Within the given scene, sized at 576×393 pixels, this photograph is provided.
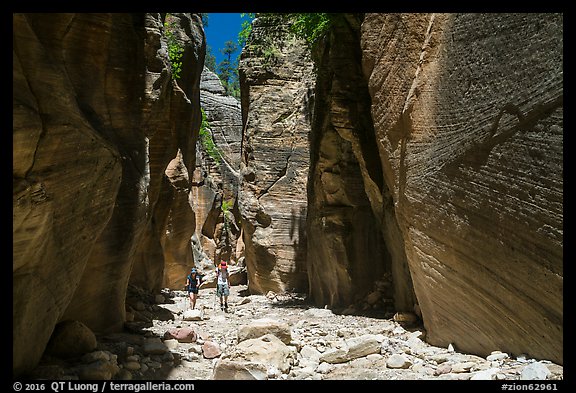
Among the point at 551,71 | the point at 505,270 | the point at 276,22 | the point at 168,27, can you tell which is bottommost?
the point at 505,270

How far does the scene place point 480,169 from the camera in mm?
4980

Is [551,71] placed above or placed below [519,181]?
above

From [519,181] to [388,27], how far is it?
3867 millimetres

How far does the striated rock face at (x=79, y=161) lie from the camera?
14.3 feet

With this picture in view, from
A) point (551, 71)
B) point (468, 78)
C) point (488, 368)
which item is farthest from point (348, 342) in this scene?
point (551, 71)

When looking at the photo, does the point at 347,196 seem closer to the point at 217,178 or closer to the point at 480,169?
the point at 480,169

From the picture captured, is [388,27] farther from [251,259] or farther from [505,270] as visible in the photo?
[251,259]

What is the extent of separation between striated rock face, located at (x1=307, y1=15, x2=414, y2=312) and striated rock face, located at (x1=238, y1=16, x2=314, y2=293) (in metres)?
2.74

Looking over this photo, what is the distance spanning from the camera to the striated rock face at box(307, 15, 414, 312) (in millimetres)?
9719

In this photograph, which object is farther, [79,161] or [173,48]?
[173,48]

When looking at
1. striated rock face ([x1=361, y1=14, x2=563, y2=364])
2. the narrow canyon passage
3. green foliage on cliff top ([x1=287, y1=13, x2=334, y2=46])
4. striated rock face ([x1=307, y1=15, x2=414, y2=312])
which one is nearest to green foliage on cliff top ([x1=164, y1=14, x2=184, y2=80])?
the narrow canyon passage

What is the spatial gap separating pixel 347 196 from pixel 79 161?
685 centimetres

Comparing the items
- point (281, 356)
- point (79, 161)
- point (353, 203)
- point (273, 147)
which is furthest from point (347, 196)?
point (79, 161)

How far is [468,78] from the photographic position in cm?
545
